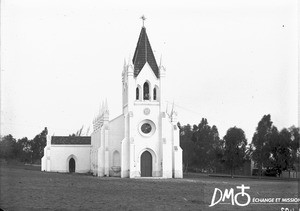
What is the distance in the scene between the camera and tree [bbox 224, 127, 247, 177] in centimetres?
4312

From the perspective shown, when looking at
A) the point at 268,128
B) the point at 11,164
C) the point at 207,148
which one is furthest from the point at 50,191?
the point at 207,148

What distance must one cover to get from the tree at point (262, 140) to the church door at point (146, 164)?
358 inches

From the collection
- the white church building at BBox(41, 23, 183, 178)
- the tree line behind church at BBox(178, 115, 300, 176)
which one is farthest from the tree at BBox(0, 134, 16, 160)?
the white church building at BBox(41, 23, 183, 178)

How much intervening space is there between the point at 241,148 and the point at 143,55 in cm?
1201

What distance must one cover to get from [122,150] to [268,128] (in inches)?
490

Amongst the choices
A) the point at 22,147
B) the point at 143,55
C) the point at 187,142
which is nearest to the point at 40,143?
the point at 143,55

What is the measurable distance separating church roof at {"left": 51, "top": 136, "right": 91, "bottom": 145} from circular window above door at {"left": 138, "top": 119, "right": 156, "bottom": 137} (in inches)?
529

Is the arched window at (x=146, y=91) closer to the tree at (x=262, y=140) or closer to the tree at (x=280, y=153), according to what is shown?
the tree at (x=262, y=140)

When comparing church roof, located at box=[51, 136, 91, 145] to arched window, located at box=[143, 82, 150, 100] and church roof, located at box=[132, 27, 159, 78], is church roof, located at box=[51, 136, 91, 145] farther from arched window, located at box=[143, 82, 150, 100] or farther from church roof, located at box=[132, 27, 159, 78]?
church roof, located at box=[132, 27, 159, 78]

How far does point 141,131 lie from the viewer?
149 feet

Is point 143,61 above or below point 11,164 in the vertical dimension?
above

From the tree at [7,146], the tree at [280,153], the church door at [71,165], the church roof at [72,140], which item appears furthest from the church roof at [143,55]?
the tree at [7,146]

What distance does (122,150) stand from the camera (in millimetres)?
44656

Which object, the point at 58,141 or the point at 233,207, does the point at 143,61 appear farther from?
the point at 233,207
